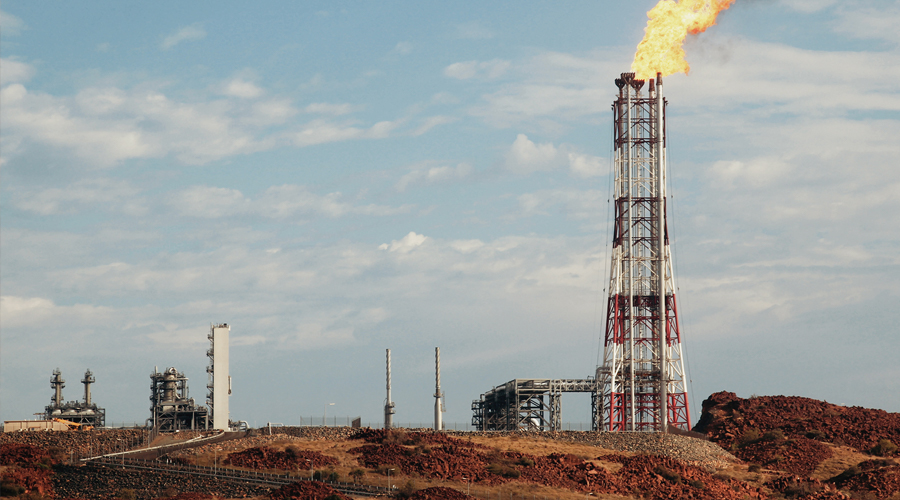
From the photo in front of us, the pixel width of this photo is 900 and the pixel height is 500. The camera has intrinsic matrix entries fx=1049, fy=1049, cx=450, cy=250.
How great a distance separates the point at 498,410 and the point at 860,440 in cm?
3421

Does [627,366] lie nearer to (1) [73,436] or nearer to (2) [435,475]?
(2) [435,475]

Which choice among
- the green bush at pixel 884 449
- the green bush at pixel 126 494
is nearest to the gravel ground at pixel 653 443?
the green bush at pixel 884 449

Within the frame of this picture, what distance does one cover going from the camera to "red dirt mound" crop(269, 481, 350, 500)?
61250 mm

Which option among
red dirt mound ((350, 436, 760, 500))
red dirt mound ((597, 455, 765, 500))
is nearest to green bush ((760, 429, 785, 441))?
red dirt mound ((597, 455, 765, 500))

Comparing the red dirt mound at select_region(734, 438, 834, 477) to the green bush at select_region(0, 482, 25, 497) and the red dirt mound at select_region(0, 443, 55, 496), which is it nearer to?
the red dirt mound at select_region(0, 443, 55, 496)

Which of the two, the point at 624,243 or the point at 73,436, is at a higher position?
the point at 624,243

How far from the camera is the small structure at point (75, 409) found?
109m

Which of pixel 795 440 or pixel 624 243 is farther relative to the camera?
pixel 624 243

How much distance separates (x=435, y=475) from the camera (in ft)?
228

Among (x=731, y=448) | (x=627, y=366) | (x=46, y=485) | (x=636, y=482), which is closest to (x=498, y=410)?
(x=627, y=366)

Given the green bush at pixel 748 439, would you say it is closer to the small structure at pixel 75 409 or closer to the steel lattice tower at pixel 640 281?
the steel lattice tower at pixel 640 281

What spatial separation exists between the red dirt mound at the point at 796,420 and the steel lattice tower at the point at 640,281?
4.20 meters

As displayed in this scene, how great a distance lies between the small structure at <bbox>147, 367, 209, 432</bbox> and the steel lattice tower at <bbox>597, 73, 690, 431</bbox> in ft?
123

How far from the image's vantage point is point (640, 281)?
319 ft
